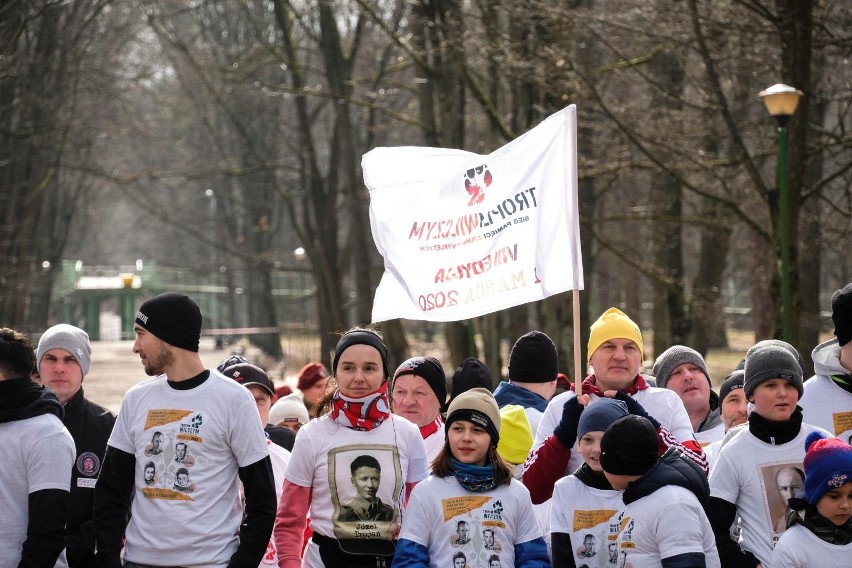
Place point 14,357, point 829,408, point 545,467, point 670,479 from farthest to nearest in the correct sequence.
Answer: point 829,408
point 545,467
point 14,357
point 670,479

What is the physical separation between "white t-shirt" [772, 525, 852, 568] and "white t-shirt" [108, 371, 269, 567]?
215 cm

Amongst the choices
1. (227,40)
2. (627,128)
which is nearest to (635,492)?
(627,128)

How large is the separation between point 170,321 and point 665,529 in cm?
220

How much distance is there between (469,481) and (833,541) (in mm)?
1497

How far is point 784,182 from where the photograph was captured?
14.5 m

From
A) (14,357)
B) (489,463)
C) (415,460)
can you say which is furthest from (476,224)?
(14,357)

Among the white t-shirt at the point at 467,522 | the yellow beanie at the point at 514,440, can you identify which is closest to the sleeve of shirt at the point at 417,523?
the white t-shirt at the point at 467,522

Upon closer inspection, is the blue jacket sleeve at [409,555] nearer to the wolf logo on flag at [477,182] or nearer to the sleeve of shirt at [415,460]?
the sleeve of shirt at [415,460]

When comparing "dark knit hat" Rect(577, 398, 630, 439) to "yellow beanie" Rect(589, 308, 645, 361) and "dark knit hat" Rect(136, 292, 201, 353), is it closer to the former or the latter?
"yellow beanie" Rect(589, 308, 645, 361)

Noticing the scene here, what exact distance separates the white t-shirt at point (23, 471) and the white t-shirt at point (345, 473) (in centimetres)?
101

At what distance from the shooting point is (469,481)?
555 centimetres

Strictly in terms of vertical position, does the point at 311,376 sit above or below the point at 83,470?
above

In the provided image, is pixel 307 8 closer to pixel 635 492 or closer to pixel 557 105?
pixel 557 105

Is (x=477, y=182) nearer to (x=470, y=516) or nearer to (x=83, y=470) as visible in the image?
(x=470, y=516)
